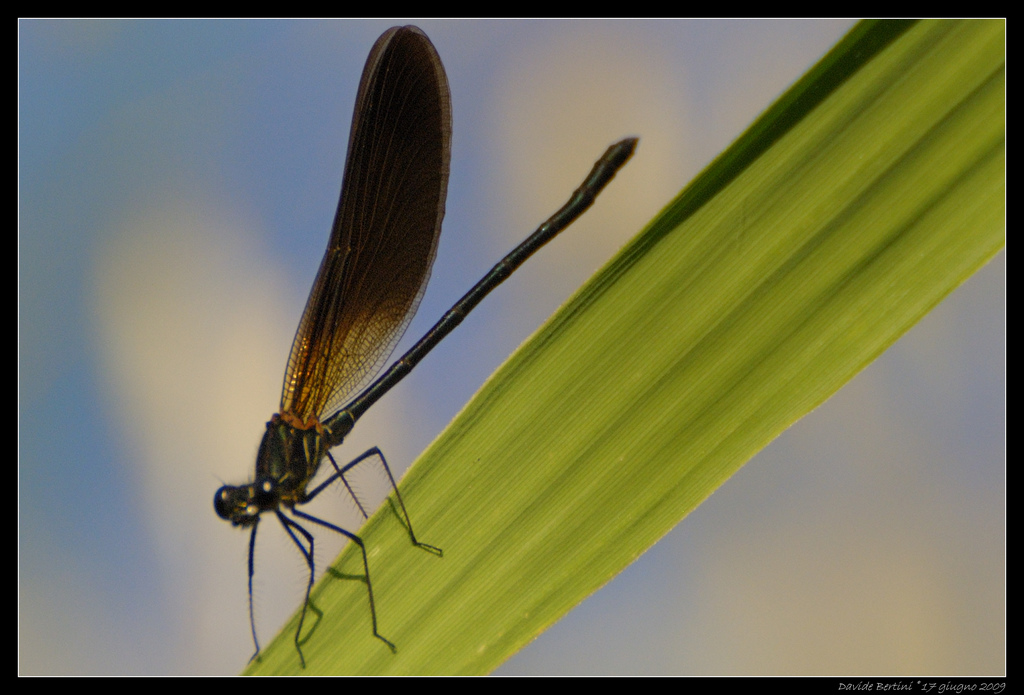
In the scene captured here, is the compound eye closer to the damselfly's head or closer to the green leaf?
the damselfly's head

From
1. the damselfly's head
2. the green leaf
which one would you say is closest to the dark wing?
the damselfly's head

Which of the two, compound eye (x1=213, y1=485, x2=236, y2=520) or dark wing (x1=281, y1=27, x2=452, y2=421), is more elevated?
dark wing (x1=281, y1=27, x2=452, y2=421)

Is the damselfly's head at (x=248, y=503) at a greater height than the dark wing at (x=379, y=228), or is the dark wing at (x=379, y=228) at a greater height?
the dark wing at (x=379, y=228)

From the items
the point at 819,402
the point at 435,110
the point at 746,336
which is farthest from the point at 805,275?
the point at 435,110

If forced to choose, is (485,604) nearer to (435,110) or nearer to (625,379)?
(625,379)

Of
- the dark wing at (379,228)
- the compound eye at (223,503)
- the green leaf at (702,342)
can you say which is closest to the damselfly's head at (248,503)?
the compound eye at (223,503)

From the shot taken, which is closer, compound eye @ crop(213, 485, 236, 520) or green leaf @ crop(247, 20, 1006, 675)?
green leaf @ crop(247, 20, 1006, 675)

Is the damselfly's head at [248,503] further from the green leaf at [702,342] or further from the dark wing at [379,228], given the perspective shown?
the green leaf at [702,342]
